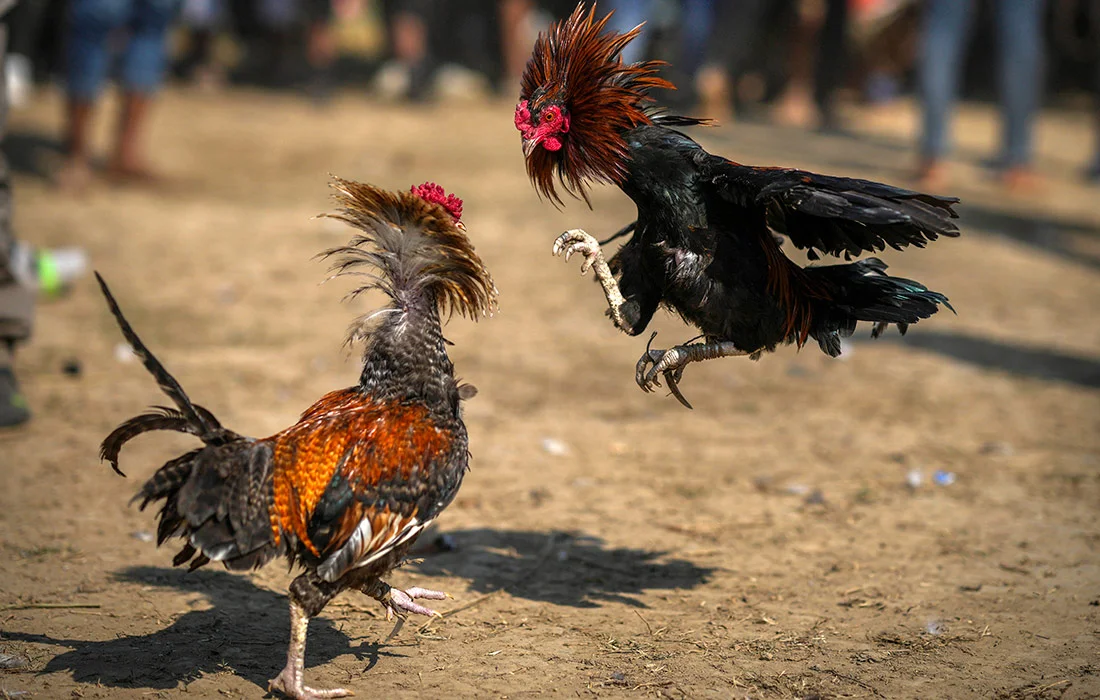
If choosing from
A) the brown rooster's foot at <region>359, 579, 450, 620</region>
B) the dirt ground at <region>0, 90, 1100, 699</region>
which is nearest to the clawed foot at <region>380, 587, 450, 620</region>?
the brown rooster's foot at <region>359, 579, 450, 620</region>

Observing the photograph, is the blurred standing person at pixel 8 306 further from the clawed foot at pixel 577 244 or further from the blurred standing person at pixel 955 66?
the blurred standing person at pixel 955 66

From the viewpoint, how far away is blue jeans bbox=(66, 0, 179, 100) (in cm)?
900

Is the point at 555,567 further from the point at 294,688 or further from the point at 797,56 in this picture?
the point at 797,56

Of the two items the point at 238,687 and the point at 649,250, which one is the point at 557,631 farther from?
the point at 649,250

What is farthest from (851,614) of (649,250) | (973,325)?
(973,325)

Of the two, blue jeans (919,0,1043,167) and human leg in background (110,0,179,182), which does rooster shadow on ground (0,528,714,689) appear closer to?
human leg in background (110,0,179,182)

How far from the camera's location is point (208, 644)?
3705 mm

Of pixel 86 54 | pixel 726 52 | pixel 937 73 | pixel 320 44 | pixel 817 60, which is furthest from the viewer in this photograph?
pixel 726 52

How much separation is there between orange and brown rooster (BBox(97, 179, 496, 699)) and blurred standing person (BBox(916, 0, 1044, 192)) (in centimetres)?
745

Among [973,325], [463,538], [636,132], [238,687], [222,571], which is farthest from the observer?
[973,325]

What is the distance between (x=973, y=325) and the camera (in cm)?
759

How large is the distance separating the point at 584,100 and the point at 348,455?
142 cm

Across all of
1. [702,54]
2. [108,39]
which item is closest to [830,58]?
[702,54]

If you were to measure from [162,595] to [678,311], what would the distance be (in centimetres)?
206
